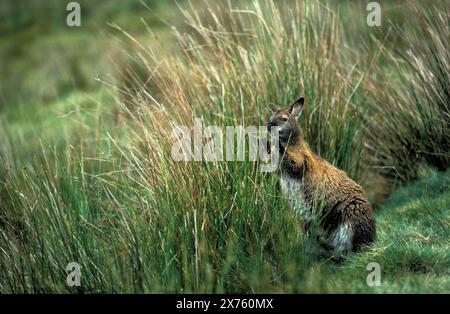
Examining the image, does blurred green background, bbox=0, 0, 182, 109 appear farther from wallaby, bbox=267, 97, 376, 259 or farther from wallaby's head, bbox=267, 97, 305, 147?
wallaby, bbox=267, 97, 376, 259

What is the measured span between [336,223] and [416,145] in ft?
6.57

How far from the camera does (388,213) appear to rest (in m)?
6.23

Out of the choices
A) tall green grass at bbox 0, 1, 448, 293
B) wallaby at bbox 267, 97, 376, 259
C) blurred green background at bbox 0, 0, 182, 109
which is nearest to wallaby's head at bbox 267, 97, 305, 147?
wallaby at bbox 267, 97, 376, 259

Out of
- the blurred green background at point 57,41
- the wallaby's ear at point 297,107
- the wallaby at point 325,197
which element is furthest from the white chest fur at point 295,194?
the blurred green background at point 57,41

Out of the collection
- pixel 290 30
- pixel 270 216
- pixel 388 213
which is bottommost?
pixel 388 213

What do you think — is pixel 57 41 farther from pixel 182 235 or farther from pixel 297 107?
pixel 182 235

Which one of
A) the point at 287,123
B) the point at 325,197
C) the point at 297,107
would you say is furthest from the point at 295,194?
the point at 297,107

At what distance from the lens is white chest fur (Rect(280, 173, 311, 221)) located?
5.11 m

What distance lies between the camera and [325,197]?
515 cm

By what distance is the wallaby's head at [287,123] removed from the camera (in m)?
5.37

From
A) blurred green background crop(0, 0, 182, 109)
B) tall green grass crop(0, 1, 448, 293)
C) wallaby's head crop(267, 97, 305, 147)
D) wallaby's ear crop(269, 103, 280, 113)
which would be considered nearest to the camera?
tall green grass crop(0, 1, 448, 293)

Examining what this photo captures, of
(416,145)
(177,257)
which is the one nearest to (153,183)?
(177,257)

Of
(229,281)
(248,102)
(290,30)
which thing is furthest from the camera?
(290,30)
